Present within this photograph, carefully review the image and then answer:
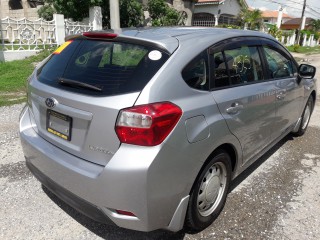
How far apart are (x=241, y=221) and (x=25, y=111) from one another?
226 cm

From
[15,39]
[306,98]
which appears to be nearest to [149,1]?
[15,39]

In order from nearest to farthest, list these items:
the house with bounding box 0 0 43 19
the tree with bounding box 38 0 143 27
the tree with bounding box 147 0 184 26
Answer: the tree with bounding box 38 0 143 27
the tree with bounding box 147 0 184 26
the house with bounding box 0 0 43 19

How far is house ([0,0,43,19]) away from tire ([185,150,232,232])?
68.2 ft

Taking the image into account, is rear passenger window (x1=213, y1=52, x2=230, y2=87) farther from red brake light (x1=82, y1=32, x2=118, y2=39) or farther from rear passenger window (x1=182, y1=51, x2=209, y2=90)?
red brake light (x1=82, y1=32, x2=118, y2=39)

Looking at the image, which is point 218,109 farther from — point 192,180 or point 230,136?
point 192,180

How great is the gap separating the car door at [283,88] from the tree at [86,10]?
12.1m

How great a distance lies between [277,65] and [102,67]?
90.6 inches

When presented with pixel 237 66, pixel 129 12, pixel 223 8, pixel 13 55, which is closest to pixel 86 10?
pixel 129 12

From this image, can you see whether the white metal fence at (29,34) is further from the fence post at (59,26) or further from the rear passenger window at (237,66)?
the rear passenger window at (237,66)

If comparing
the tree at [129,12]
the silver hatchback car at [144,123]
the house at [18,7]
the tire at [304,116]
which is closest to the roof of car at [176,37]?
the silver hatchback car at [144,123]

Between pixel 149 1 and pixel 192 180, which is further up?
pixel 149 1

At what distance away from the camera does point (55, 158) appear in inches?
90.1

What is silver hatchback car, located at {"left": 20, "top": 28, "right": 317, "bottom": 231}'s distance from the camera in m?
1.96

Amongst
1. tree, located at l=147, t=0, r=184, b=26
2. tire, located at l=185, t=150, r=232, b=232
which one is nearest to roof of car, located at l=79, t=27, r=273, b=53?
tire, located at l=185, t=150, r=232, b=232
